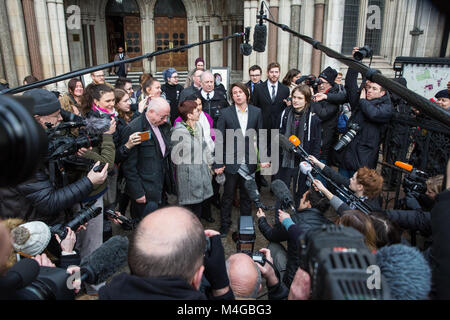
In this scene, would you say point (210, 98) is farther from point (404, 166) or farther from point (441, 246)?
point (441, 246)

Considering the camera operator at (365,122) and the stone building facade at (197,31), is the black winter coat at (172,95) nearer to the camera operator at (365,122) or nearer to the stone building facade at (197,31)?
the camera operator at (365,122)

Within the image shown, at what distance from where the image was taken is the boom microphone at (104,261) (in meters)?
1.40

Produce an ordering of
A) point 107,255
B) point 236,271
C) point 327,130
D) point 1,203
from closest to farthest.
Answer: point 107,255
point 236,271
point 1,203
point 327,130

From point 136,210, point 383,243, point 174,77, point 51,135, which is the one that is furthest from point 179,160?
point 174,77

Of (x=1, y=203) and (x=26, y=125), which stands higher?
(x=26, y=125)

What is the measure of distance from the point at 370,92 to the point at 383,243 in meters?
2.51

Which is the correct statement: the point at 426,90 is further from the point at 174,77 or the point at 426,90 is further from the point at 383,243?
the point at 383,243

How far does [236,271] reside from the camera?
1.61 metres

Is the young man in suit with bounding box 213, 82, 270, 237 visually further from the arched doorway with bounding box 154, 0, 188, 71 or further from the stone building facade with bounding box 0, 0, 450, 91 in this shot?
the arched doorway with bounding box 154, 0, 188, 71

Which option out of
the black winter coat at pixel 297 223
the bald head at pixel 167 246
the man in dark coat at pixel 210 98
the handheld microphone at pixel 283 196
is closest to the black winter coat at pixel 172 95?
the man in dark coat at pixel 210 98

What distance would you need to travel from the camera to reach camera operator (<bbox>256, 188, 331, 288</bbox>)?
2061mm

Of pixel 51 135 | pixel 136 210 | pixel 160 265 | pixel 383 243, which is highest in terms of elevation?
pixel 51 135

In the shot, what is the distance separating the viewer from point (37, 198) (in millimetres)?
2051
